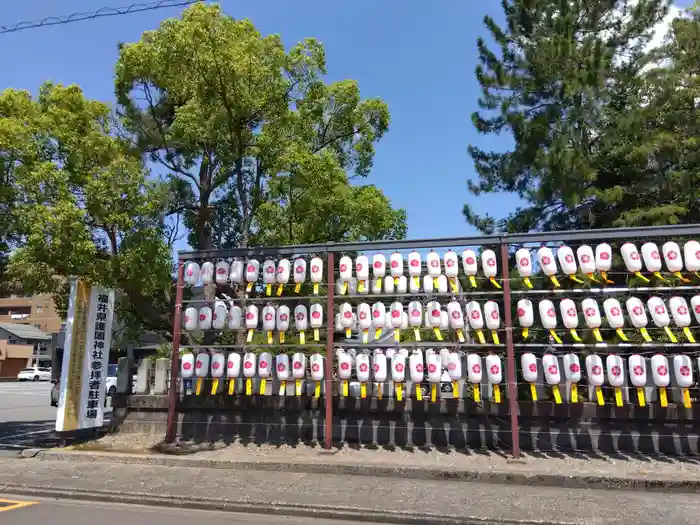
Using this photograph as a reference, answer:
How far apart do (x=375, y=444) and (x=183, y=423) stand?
381 cm

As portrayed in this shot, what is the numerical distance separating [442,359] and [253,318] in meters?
3.52

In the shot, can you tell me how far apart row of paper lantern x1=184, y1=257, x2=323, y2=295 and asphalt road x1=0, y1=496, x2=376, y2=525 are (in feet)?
13.8

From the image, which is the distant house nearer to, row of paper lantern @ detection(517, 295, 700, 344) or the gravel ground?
the gravel ground

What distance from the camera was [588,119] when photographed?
13.6 meters

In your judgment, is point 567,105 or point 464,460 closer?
point 464,460

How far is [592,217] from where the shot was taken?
541 inches

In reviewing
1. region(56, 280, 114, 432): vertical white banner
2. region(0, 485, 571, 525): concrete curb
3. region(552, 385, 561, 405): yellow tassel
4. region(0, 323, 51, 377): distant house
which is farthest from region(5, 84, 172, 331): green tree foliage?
region(0, 323, 51, 377): distant house

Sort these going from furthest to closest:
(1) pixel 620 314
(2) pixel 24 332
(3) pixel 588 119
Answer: (2) pixel 24 332 < (3) pixel 588 119 < (1) pixel 620 314

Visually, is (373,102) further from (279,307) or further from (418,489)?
(418,489)

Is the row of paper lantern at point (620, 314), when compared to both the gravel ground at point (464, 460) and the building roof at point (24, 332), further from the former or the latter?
the building roof at point (24, 332)

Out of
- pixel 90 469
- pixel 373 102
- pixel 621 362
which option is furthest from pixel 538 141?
pixel 90 469

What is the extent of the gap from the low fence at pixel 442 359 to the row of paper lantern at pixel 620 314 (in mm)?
22

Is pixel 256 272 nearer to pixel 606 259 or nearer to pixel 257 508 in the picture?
pixel 257 508

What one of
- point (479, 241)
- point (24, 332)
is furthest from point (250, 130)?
point (24, 332)
